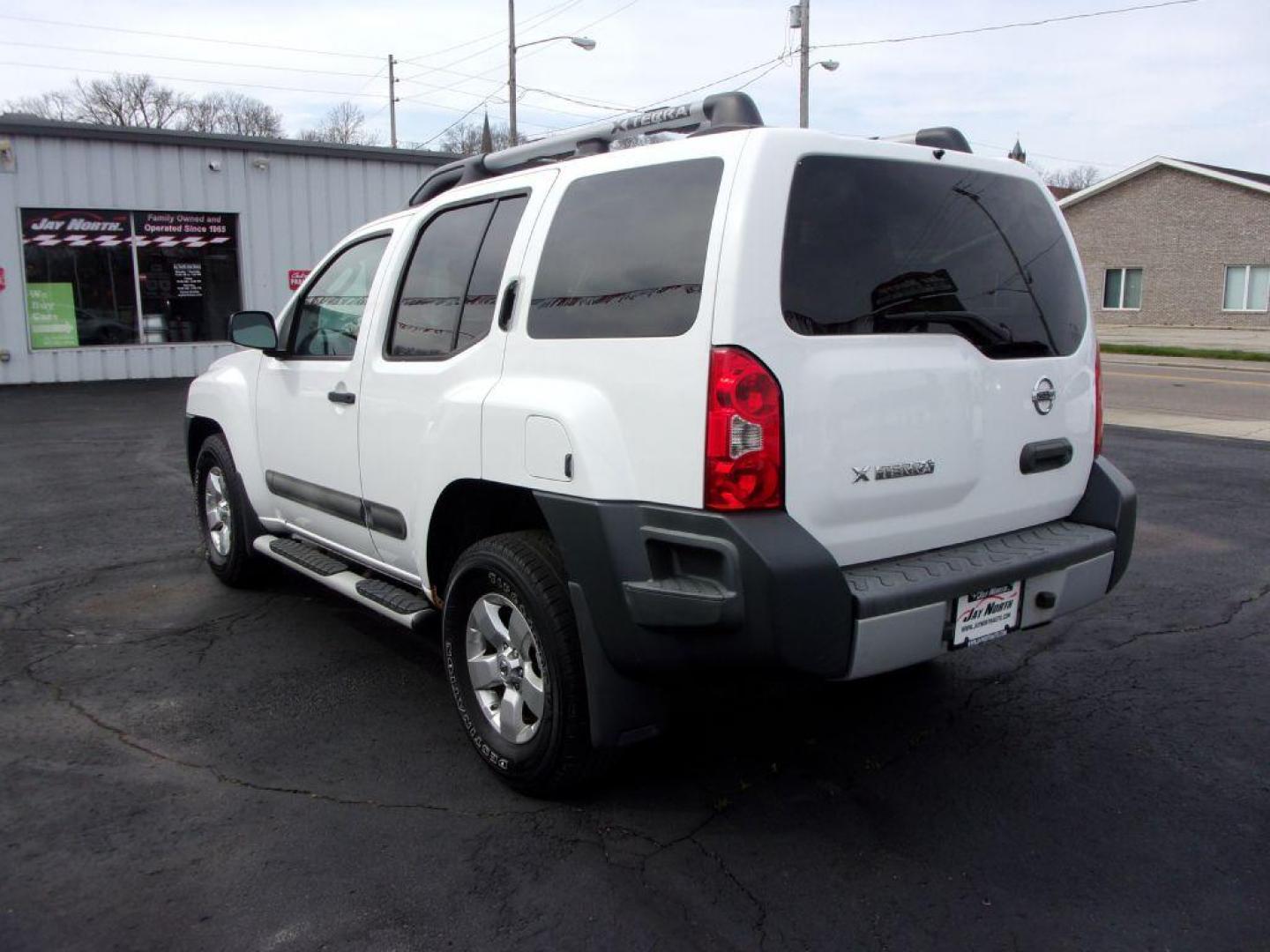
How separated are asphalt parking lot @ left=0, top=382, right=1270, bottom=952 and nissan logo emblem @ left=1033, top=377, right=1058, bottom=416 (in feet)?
4.08

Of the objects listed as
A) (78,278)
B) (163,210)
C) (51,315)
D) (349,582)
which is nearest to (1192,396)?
(349,582)

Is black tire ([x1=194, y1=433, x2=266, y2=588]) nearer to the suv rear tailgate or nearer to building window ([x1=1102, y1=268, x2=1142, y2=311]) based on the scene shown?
the suv rear tailgate

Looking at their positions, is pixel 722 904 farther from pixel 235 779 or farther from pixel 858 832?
pixel 235 779

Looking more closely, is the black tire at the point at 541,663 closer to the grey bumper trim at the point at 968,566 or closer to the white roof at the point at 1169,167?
the grey bumper trim at the point at 968,566

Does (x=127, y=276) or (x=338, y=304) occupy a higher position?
(x=127, y=276)

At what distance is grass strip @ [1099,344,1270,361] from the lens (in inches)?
1007

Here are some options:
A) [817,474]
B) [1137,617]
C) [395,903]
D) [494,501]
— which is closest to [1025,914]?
[817,474]

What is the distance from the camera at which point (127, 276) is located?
58.8 ft

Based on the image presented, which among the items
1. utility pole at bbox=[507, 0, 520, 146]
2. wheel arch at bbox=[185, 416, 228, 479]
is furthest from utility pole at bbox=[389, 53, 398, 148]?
wheel arch at bbox=[185, 416, 228, 479]

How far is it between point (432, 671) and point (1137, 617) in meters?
3.45

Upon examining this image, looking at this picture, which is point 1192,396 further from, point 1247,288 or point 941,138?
point 1247,288

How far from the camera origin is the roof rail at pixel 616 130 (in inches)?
134

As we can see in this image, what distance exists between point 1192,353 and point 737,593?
27.4m

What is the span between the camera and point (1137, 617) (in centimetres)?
541
